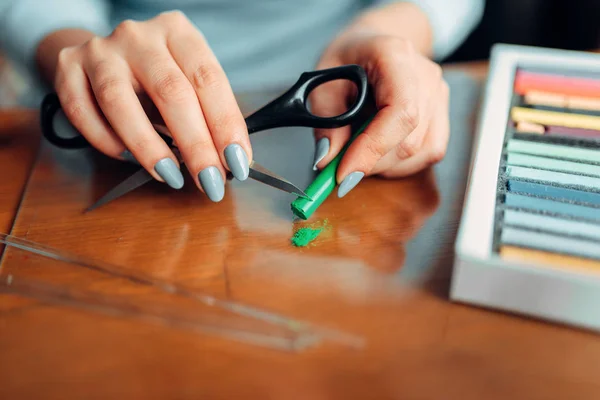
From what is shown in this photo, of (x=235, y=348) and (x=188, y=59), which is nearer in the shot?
(x=235, y=348)

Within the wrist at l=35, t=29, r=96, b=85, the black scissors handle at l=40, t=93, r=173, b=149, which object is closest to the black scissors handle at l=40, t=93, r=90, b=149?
the black scissors handle at l=40, t=93, r=173, b=149

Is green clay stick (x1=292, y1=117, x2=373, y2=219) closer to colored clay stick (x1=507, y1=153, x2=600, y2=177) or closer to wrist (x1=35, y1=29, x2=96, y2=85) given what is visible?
colored clay stick (x1=507, y1=153, x2=600, y2=177)

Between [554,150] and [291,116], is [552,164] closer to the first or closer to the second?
[554,150]

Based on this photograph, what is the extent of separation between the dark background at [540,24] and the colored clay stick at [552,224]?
2.48 ft

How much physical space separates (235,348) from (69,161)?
11.7 inches

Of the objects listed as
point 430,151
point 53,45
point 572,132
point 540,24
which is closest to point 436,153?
point 430,151

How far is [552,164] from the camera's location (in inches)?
16.2

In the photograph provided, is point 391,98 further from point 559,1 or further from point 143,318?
point 559,1

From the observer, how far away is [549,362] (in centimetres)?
31

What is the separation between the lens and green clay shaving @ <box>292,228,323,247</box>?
1.32ft

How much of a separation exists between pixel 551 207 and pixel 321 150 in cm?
18

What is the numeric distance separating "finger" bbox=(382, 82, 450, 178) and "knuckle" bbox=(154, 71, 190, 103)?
0.59 feet

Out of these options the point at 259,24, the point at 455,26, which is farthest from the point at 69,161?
the point at 455,26

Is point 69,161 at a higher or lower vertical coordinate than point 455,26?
lower
